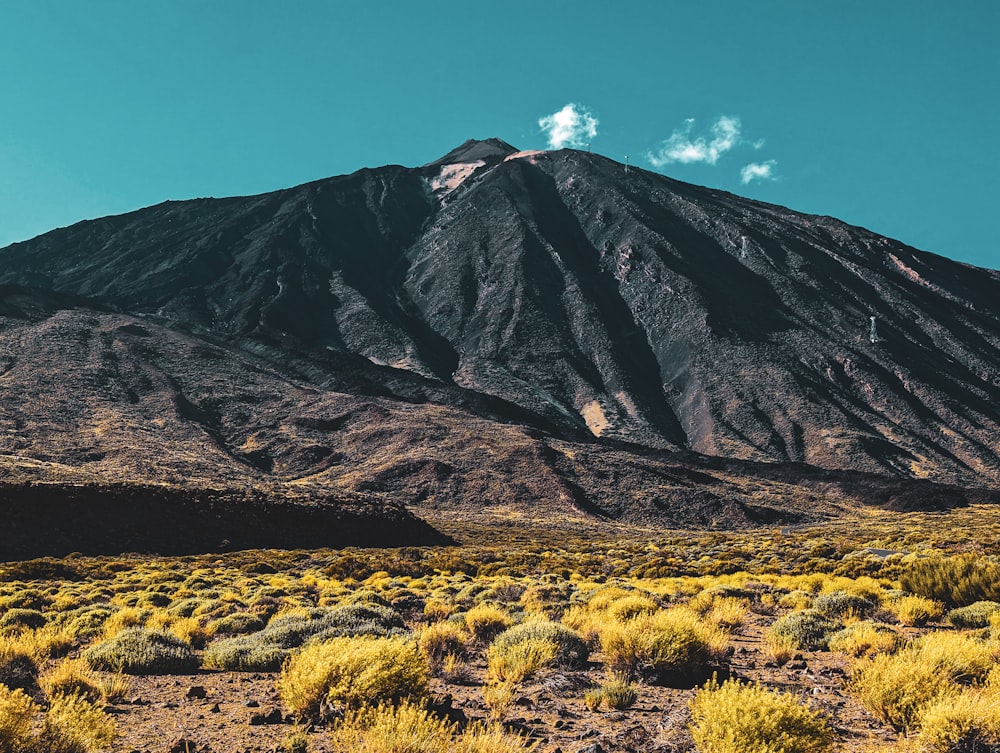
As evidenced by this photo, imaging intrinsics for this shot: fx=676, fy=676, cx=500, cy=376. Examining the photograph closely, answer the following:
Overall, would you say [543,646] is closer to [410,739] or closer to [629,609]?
[629,609]

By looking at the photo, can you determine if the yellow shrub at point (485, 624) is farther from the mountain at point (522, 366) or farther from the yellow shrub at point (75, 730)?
the mountain at point (522, 366)

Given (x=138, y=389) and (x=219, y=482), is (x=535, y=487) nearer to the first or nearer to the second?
(x=219, y=482)

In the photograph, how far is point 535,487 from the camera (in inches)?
2808

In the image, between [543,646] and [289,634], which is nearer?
[543,646]

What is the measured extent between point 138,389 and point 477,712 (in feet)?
303

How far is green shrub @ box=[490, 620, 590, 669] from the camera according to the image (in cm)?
A: 854

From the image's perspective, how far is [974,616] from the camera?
35.8 ft

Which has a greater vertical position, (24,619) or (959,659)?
(959,659)

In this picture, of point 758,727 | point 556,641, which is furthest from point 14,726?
point 556,641

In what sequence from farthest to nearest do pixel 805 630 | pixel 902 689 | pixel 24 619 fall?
pixel 24 619, pixel 805 630, pixel 902 689

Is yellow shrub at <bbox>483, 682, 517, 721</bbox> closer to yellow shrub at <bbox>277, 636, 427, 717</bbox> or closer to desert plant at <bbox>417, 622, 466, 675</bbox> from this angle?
yellow shrub at <bbox>277, 636, 427, 717</bbox>

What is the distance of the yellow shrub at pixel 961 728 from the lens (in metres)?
5.08

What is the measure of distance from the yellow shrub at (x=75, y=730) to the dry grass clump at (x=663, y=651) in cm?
502

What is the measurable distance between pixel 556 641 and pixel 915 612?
22.5ft
